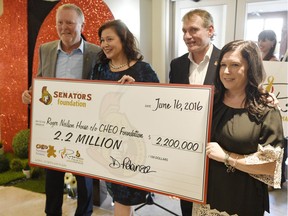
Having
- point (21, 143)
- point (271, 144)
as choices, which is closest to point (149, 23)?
point (21, 143)

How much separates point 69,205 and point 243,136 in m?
1.80

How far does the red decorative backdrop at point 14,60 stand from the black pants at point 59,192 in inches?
62.5

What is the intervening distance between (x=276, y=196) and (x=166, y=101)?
186 cm

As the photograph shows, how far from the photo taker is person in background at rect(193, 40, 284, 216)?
1.06m

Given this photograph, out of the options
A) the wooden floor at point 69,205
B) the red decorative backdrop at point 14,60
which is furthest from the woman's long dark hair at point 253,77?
the red decorative backdrop at point 14,60

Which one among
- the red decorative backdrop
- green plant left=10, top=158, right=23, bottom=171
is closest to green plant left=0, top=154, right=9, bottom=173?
green plant left=10, top=158, right=23, bottom=171

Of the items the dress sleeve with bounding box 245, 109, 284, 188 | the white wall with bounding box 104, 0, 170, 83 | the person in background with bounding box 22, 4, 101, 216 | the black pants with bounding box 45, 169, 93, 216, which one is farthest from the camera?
the white wall with bounding box 104, 0, 170, 83

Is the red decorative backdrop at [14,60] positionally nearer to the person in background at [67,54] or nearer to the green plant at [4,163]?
the green plant at [4,163]

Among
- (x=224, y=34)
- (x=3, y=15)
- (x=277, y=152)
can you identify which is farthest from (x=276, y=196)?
(x=3, y=15)

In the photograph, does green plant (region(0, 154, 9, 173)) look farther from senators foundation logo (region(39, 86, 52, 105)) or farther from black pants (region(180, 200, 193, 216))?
black pants (region(180, 200, 193, 216))

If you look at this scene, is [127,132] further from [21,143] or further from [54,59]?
[21,143]

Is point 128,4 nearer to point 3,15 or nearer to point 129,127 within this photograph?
point 3,15

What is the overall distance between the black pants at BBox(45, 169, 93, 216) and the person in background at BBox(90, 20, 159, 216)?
1.21 feet

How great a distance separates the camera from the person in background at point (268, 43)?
2.47 m
